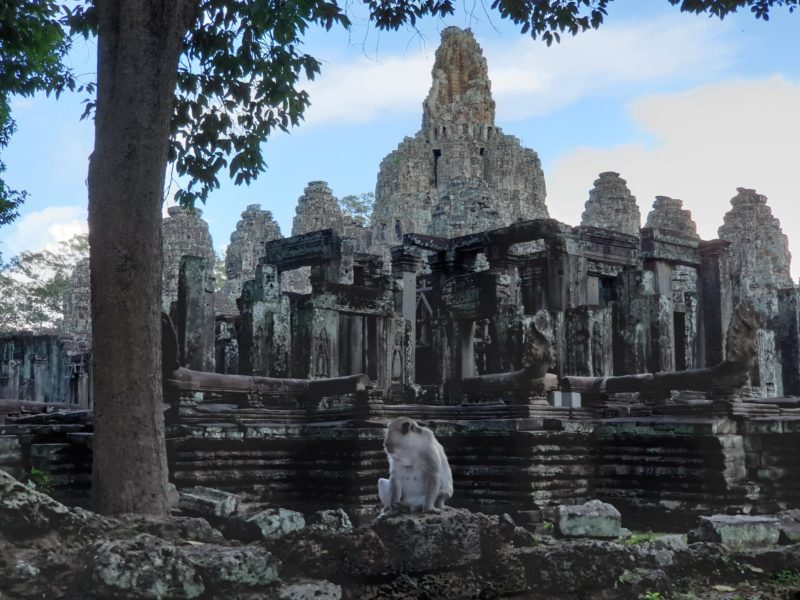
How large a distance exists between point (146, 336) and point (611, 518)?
4.43 meters

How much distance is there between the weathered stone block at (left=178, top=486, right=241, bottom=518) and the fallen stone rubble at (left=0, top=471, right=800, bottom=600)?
1.42m

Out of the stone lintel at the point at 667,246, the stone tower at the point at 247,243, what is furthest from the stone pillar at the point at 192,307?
the stone tower at the point at 247,243

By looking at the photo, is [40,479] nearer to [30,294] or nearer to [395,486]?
[395,486]

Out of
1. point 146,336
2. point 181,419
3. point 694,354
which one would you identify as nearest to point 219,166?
point 181,419

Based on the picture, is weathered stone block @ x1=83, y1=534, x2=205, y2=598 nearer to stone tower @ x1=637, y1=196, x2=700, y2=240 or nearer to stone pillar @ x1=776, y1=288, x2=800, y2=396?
stone pillar @ x1=776, y1=288, x2=800, y2=396

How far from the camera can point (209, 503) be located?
27.5 feet

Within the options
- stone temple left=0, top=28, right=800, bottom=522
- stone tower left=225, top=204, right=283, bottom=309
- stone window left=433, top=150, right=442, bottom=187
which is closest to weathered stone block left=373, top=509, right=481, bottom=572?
stone temple left=0, top=28, right=800, bottom=522

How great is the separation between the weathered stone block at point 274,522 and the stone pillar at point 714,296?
1510cm

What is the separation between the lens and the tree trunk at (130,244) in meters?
6.62

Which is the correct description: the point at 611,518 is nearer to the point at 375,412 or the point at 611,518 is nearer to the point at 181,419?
the point at 375,412

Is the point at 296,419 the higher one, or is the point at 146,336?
the point at 146,336

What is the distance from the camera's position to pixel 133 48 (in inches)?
274

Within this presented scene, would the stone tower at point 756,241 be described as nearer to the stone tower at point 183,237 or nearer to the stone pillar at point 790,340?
the stone pillar at point 790,340

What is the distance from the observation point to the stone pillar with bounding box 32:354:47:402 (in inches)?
1238
